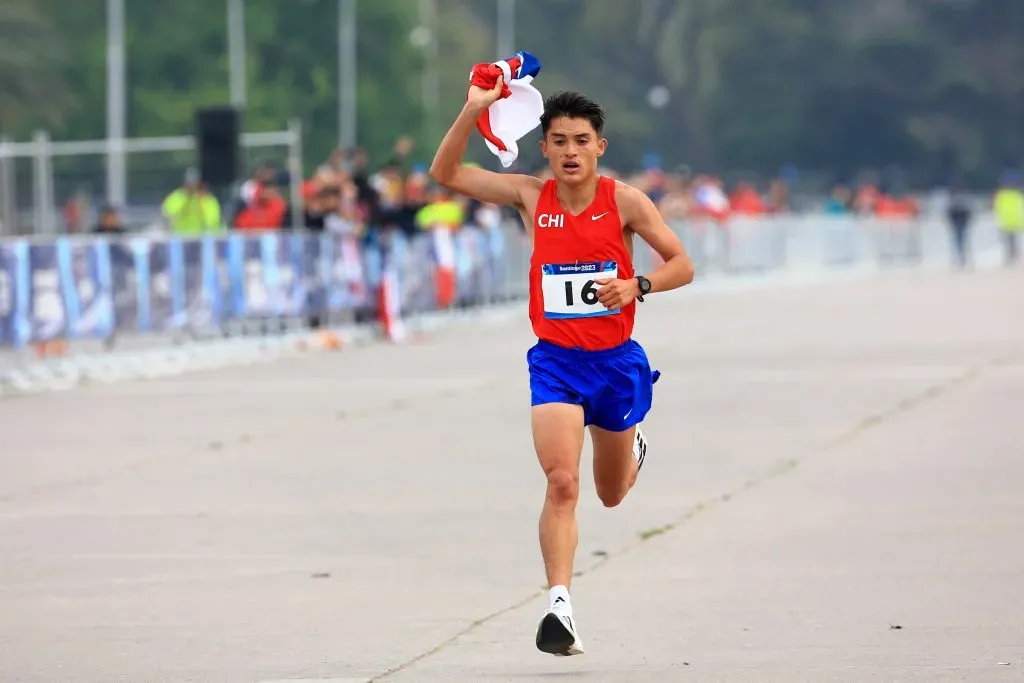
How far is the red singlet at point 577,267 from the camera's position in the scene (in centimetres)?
857

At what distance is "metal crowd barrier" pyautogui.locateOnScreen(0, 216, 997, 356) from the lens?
21.2m

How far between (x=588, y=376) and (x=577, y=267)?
1.19 feet

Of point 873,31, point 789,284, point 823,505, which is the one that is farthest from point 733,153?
A: point 823,505

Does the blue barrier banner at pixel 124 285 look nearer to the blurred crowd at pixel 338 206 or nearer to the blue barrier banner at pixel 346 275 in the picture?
the blurred crowd at pixel 338 206

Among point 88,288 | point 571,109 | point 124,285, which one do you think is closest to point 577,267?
point 571,109

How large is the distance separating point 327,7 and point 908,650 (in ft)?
280

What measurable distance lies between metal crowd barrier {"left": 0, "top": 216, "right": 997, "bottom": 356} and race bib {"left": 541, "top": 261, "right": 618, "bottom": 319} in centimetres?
1260

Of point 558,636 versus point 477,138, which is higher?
point 558,636

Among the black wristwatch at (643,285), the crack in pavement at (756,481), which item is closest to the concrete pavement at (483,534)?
the crack in pavement at (756,481)

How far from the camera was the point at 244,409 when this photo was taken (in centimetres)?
1875

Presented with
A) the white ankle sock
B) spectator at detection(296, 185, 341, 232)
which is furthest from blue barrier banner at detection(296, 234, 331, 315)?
the white ankle sock

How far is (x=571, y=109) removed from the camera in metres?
8.55

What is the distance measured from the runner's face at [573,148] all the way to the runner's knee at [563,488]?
918mm

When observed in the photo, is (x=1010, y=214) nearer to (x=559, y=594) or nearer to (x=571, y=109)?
(x=571, y=109)
